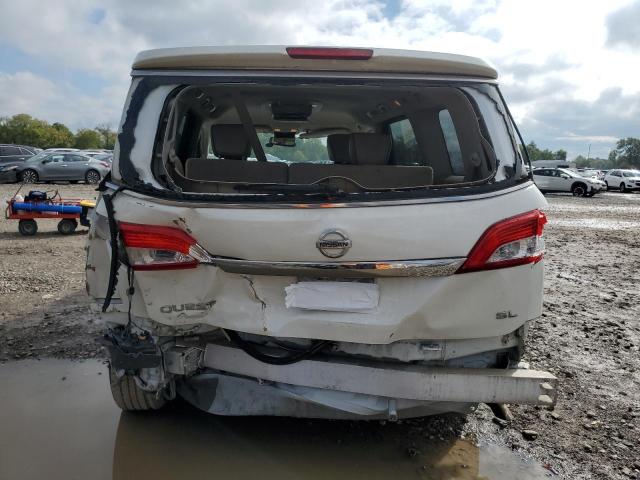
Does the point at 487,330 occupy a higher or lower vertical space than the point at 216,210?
lower

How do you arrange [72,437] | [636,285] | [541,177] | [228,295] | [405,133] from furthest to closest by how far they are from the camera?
[541,177] < [636,285] < [405,133] < [72,437] < [228,295]

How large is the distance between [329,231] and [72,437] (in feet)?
6.59

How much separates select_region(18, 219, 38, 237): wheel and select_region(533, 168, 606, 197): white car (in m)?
22.6

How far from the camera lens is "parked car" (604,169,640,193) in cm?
3175

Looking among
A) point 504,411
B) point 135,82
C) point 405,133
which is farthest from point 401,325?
point 405,133

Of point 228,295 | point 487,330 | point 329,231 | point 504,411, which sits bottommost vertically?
point 504,411

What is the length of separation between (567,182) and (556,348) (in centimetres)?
2497

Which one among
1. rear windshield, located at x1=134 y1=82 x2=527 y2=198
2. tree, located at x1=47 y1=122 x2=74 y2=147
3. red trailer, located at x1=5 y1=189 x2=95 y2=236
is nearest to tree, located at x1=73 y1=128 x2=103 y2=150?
tree, located at x1=47 y1=122 x2=74 y2=147

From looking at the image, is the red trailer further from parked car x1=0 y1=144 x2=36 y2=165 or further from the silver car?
parked car x1=0 y1=144 x2=36 y2=165

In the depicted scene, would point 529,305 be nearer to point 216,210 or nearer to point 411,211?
point 411,211

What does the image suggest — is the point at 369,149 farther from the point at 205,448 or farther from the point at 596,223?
the point at 596,223

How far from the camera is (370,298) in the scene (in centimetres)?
236

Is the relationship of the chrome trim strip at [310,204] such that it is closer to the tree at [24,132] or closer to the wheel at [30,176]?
the wheel at [30,176]

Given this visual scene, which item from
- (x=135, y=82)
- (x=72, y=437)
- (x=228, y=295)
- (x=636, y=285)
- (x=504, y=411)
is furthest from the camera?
(x=636, y=285)
